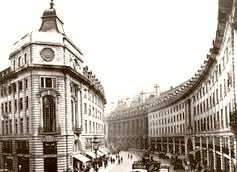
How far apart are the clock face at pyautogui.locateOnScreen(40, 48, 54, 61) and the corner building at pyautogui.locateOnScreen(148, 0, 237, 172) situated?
20.6 m

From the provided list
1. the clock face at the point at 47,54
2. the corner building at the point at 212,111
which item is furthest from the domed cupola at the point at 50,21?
the corner building at the point at 212,111

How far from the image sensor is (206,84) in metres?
57.5

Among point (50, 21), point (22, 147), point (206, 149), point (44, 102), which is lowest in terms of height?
point (206, 149)

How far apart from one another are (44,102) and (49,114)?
5.57ft

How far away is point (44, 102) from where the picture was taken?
49656 millimetres

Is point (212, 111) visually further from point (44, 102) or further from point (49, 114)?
point (44, 102)

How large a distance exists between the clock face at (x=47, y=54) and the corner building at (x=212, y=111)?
20593 millimetres

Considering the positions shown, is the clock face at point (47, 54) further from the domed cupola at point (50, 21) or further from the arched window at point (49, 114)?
the arched window at point (49, 114)

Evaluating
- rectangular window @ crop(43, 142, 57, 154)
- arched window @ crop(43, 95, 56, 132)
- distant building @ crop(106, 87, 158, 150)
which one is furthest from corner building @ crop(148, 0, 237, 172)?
distant building @ crop(106, 87, 158, 150)

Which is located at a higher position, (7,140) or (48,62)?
(48,62)

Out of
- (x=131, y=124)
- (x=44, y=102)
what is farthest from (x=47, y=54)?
(x=131, y=124)

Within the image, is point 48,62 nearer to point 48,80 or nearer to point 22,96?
point 48,80

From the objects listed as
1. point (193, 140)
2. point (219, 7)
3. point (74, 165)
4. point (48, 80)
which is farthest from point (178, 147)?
point (219, 7)

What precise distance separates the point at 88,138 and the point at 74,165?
11.2 m
